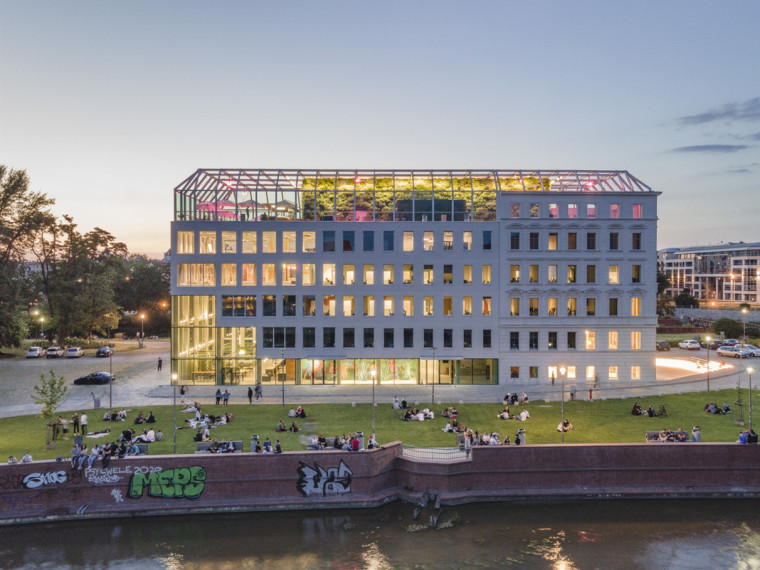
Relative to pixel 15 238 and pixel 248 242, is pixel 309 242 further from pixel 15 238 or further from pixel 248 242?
pixel 15 238

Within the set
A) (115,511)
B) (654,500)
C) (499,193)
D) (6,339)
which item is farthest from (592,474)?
(6,339)

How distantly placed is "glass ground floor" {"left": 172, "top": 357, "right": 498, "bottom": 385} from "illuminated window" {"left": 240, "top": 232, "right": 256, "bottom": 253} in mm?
11995

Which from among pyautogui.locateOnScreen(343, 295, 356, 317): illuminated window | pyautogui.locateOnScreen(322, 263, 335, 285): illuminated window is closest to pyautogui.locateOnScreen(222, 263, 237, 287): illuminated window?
pyautogui.locateOnScreen(322, 263, 335, 285): illuminated window

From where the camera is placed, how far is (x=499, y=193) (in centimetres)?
6153

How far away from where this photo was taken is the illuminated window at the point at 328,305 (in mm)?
61438

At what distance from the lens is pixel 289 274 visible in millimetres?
61750

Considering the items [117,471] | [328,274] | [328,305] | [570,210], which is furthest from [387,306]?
[117,471]

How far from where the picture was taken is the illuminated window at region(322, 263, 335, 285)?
2425 inches

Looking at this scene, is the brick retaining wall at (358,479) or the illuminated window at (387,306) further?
the illuminated window at (387,306)

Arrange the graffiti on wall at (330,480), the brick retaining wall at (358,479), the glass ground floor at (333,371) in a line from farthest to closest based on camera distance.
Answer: the glass ground floor at (333,371) → the graffiti on wall at (330,480) → the brick retaining wall at (358,479)

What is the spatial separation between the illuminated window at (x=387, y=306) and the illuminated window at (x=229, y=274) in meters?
16.5

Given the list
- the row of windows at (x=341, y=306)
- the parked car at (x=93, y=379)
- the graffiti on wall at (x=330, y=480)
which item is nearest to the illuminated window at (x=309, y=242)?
the row of windows at (x=341, y=306)

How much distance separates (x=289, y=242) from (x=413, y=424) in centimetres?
2730

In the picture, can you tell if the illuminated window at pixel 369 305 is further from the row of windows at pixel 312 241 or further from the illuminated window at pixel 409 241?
the illuminated window at pixel 409 241
